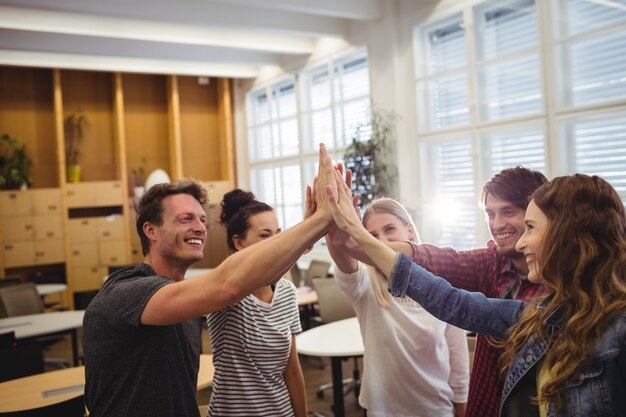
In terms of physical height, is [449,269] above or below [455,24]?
below

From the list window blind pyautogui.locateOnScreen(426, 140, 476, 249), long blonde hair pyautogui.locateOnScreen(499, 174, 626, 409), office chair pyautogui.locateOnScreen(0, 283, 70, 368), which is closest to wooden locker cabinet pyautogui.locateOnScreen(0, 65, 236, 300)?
office chair pyautogui.locateOnScreen(0, 283, 70, 368)

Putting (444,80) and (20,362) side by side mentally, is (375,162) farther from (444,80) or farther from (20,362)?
(20,362)

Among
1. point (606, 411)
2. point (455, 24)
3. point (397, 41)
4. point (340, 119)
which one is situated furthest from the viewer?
point (340, 119)

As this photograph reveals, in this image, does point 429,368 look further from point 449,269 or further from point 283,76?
point 283,76

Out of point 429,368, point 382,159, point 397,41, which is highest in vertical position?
point 397,41

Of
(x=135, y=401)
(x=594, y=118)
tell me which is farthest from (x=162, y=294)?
(x=594, y=118)

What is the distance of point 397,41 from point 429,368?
5.34 metres

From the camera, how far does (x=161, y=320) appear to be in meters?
1.55

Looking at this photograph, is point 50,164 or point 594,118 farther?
point 50,164

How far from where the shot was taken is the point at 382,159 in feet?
23.0

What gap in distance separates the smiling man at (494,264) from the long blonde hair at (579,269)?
0.42 meters

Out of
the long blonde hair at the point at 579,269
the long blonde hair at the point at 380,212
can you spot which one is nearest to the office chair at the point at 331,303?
the long blonde hair at the point at 380,212

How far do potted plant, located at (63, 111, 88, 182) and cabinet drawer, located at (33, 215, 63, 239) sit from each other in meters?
0.98

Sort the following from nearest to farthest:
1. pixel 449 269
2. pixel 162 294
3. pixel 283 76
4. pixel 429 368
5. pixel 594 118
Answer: pixel 162 294, pixel 449 269, pixel 429 368, pixel 594 118, pixel 283 76
